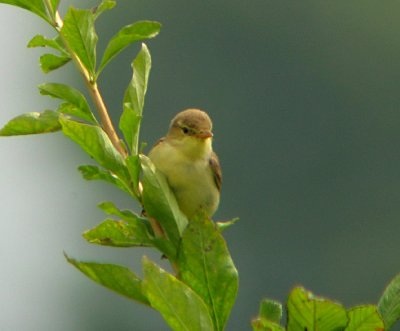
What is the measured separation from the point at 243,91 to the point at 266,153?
2560 mm

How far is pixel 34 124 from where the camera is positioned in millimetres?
2213

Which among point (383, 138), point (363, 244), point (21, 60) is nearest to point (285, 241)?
point (363, 244)

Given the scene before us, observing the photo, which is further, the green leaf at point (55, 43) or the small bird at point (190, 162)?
the small bird at point (190, 162)

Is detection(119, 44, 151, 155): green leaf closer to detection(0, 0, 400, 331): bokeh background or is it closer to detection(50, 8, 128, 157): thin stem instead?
detection(50, 8, 128, 157): thin stem

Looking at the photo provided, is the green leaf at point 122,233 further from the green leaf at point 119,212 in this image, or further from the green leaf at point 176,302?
the green leaf at point 176,302

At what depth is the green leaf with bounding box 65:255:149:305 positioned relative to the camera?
186 centimetres

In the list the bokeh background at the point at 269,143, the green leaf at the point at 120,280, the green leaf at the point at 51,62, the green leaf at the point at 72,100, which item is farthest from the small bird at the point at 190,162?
the bokeh background at the point at 269,143

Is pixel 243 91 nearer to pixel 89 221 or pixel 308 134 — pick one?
pixel 308 134

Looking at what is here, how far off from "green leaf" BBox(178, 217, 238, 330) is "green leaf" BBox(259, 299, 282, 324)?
54mm

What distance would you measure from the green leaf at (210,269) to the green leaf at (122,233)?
0.18 meters

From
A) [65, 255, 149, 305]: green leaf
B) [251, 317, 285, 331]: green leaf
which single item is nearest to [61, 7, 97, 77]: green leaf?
[65, 255, 149, 305]: green leaf

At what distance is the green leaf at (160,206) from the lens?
200 cm

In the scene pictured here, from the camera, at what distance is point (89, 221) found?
81.4 feet

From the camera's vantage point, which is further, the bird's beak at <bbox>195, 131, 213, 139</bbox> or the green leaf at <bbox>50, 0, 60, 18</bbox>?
the bird's beak at <bbox>195, 131, 213, 139</bbox>
